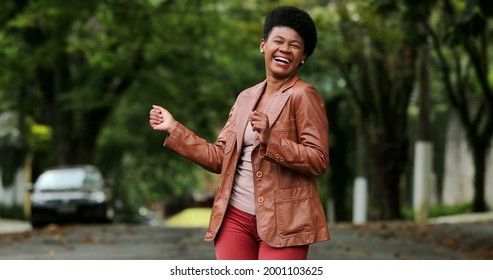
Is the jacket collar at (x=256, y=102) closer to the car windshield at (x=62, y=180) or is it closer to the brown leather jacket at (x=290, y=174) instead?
the brown leather jacket at (x=290, y=174)

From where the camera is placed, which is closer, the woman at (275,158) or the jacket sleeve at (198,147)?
the woman at (275,158)

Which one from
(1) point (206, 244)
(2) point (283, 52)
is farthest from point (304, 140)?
(1) point (206, 244)

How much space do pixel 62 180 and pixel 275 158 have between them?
19755 mm

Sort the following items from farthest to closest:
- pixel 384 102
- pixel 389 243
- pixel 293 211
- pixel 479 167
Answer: pixel 479 167, pixel 384 102, pixel 389 243, pixel 293 211

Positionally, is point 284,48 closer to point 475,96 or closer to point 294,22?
point 294,22

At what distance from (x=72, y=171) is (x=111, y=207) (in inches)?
61.5

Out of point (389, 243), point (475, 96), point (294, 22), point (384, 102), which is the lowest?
point (389, 243)

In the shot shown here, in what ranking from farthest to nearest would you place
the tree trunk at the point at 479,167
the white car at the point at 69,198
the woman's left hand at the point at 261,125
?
the tree trunk at the point at 479,167, the white car at the point at 69,198, the woman's left hand at the point at 261,125

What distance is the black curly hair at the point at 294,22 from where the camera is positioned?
4289 millimetres

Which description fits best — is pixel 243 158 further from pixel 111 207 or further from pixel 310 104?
pixel 111 207

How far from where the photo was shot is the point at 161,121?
14.3ft

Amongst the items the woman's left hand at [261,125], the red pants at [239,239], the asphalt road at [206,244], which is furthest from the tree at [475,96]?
the woman's left hand at [261,125]
